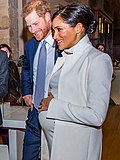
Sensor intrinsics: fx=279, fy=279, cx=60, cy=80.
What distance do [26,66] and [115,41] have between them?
9.22 meters

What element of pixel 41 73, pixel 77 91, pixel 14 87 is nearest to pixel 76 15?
pixel 77 91

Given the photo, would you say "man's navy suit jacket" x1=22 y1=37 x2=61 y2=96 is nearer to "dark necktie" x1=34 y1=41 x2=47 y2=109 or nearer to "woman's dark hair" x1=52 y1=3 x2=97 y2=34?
"dark necktie" x1=34 y1=41 x2=47 y2=109

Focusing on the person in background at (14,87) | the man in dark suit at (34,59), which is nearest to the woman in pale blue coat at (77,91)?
the man in dark suit at (34,59)

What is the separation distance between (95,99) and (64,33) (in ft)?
0.98

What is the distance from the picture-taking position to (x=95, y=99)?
3.38 ft

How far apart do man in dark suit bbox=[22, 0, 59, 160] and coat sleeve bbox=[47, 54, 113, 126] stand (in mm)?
527

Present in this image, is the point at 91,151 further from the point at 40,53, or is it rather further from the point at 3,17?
the point at 3,17

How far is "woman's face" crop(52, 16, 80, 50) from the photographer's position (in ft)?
3.68

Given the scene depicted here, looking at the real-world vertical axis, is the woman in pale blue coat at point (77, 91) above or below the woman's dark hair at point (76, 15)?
below

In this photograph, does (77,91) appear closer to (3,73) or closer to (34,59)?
(34,59)

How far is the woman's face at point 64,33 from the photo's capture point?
112 cm

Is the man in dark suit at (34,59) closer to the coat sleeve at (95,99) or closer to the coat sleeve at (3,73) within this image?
Result: the coat sleeve at (3,73)

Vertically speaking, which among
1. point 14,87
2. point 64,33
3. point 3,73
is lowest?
point 14,87

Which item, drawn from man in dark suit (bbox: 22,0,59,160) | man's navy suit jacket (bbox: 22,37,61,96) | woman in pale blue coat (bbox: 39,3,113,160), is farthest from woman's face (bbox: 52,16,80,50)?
man's navy suit jacket (bbox: 22,37,61,96)
